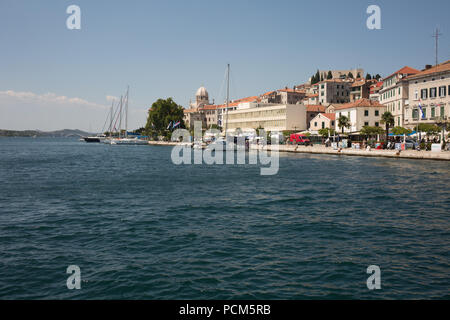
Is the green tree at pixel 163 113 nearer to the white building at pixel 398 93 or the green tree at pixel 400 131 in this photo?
the white building at pixel 398 93

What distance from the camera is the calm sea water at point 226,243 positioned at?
7.92 metres

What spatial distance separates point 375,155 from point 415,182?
2322 cm

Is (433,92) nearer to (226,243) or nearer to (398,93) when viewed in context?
(398,93)

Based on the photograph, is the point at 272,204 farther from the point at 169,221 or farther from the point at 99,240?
the point at 99,240

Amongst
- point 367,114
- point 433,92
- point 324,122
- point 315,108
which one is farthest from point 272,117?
point 433,92

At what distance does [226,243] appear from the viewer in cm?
1099

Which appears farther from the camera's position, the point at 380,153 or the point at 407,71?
the point at 407,71

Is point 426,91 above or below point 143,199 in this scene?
above

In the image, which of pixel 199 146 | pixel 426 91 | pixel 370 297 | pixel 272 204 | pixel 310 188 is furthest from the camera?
pixel 199 146

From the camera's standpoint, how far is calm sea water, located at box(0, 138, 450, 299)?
7.92m

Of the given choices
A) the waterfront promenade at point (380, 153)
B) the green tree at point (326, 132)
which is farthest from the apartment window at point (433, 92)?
the green tree at point (326, 132)

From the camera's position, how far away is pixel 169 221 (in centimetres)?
1387

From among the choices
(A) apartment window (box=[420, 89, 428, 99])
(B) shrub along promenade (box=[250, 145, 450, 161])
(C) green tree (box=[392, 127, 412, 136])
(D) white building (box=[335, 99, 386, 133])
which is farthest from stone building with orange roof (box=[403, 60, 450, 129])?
(D) white building (box=[335, 99, 386, 133])
